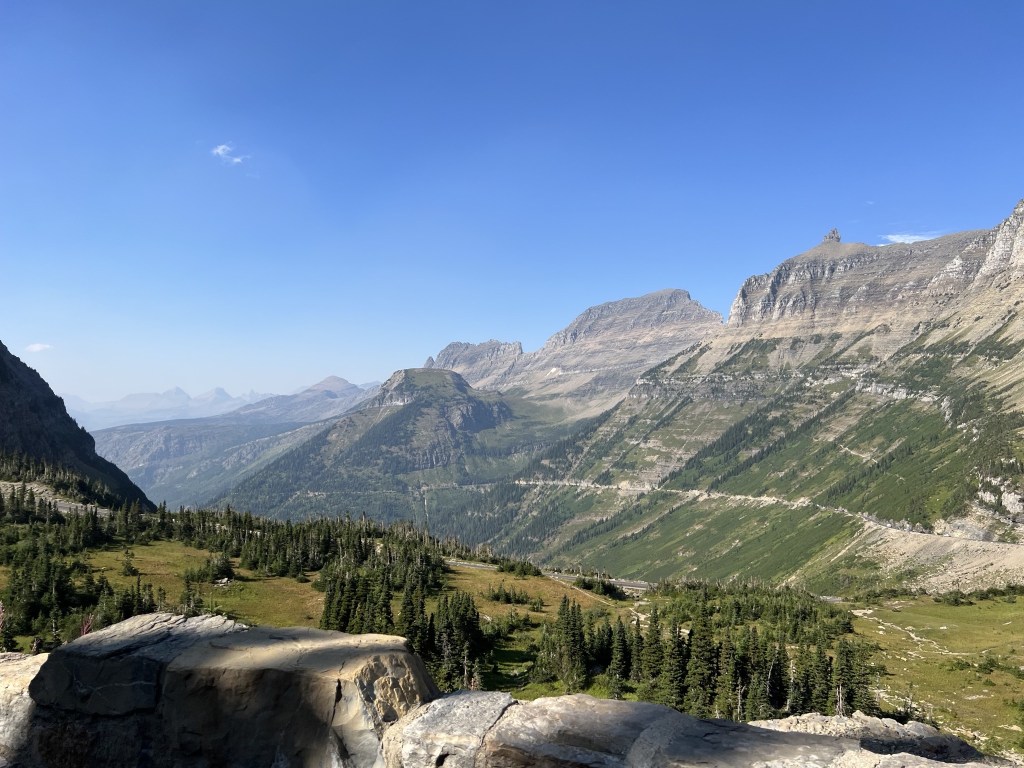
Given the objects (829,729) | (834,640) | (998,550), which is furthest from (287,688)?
(998,550)

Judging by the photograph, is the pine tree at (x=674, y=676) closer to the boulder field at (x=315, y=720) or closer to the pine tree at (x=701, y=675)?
the pine tree at (x=701, y=675)

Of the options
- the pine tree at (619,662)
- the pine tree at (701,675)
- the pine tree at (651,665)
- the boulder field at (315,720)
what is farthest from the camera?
the pine tree at (619,662)

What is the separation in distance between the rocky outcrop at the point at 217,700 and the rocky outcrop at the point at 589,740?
132cm

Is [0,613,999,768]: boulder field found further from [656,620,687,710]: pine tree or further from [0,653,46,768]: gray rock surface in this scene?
[656,620,687,710]: pine tree

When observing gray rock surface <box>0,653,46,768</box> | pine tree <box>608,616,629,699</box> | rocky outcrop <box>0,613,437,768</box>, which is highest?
rocky outcrop <box>0,613,437,768</box>

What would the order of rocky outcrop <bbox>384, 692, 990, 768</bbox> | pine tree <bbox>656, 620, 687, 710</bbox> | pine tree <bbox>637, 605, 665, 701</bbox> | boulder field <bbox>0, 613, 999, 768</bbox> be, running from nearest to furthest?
rocky outcrop <bbox>384, 692, 990, 768</bbox> → boulder field <bbox>0, 613, 999, 768</bbox> → pine tree <bbox>656, 620, 687, 710</bbox> → pine tree <bbox>637, 605, 665, 701</bbox>

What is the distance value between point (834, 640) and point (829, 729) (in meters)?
79.8

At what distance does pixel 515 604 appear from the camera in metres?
109

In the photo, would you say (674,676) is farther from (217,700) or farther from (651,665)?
(217,700)

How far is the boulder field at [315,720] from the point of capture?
11.8 metres

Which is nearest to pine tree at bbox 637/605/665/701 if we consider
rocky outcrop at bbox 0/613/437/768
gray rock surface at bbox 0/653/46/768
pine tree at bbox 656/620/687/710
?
pine tree at bbox 656/620/687/710

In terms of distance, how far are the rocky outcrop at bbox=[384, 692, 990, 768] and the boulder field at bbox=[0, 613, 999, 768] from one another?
0.11ft

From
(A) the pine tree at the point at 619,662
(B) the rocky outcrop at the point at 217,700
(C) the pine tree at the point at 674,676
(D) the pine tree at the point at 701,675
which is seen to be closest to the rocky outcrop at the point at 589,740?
(B) the rocky outcrop at the point at 217,700

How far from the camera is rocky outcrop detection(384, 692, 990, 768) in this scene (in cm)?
1121
